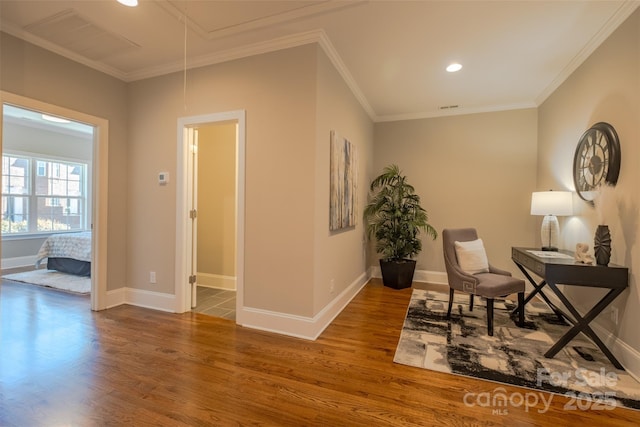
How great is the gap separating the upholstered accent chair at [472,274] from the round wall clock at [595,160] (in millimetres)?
1071

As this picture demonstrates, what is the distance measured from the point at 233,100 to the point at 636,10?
3.29m

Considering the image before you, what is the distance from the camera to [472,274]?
3.00 metres

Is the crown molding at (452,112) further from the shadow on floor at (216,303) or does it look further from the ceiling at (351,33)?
the shadow on floor at (216,303)

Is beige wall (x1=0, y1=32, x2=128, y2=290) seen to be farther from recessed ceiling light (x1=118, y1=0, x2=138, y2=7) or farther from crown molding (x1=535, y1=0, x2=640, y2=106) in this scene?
crown molding (x1=535, y1=0, x2=640, y2=106)

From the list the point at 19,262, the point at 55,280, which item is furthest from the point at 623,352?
the point at 19,262

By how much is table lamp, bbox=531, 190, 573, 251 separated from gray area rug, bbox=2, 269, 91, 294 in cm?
557

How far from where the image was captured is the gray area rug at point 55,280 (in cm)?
401

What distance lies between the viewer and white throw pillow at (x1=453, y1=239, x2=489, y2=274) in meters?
3.03

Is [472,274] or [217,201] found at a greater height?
[217,201]

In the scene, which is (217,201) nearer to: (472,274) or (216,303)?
(216,303)

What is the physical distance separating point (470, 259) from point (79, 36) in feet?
14.2

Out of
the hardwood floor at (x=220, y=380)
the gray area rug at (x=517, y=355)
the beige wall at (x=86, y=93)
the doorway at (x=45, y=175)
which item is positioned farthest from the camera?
the doorway at (x=45, y=175)

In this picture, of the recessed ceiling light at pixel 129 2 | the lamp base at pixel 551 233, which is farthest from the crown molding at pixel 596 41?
the recessed ceiling light at pixel 129 2

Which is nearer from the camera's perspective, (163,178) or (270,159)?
(270,159)
